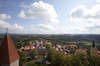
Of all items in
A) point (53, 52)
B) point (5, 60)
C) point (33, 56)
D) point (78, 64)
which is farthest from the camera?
point (33, 56)

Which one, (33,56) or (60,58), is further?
(33,56)

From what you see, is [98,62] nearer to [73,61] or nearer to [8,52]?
[73,61]

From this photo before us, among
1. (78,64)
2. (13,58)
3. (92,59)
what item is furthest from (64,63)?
(13,58)

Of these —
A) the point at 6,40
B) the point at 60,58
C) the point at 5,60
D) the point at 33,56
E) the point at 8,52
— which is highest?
the point at 6,40

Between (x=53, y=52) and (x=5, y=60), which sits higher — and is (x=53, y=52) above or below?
below

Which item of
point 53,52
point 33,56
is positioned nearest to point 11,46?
point 53,52

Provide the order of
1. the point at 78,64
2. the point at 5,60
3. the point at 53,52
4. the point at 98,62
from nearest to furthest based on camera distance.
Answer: the point at 5,60 < the point at 78,64 < the point at 98,62 < the point at 53,52

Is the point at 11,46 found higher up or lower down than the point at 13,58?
higher up

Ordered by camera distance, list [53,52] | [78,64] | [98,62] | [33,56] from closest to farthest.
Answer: [78,64], [98,62], [53,52], [33,56]

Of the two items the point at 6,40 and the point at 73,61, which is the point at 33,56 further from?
the point at 6,40
